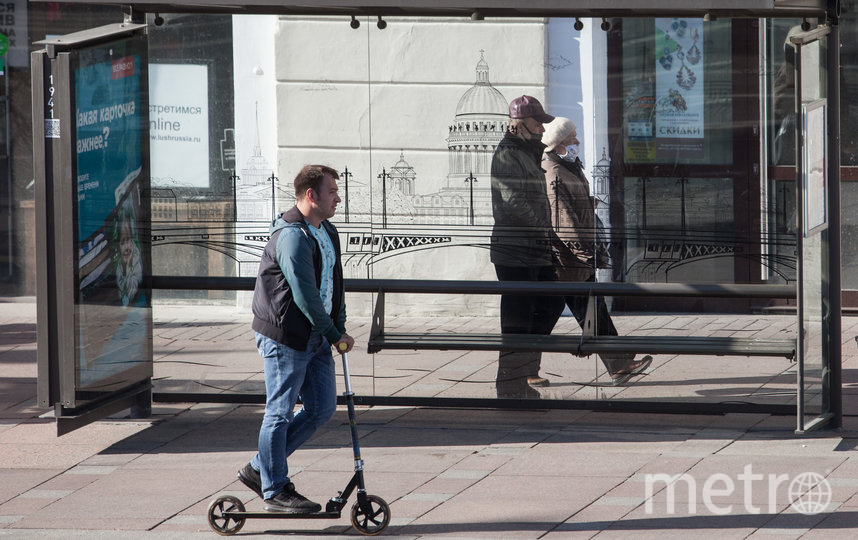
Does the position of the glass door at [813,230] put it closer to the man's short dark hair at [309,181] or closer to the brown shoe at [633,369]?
the brown shoe at [633,369]

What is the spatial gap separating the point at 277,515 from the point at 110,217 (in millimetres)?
2496

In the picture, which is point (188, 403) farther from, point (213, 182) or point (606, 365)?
point (606, 365)

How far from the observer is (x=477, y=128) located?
25.1ft

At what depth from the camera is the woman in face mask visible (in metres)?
7.58

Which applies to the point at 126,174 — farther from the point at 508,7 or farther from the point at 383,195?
the point at 508,7

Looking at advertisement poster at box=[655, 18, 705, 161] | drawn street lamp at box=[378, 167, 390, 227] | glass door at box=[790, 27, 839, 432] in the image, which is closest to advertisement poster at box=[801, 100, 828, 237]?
glass door at box=[790, 27, 839, 432]

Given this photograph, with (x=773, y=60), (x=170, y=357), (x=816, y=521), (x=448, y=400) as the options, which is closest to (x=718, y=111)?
(x=773, y=60)

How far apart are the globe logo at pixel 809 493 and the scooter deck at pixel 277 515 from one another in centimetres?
209

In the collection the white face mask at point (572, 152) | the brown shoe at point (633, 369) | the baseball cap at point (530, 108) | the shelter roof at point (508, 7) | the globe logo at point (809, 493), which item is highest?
the shelter roof at point (508, 7)

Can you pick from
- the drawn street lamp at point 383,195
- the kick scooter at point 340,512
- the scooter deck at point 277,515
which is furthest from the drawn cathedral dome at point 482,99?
the scooter deck at point 277,515

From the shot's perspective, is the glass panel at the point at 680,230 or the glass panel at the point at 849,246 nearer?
the glass panel at the point at 680,230

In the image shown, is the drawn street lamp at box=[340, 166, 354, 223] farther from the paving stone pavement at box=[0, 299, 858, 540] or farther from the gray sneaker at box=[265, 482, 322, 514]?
the gray sneaker at box=[265, 482, 322, 514]

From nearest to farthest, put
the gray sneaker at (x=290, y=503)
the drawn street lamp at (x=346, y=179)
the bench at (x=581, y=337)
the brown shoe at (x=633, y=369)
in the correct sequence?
the gray sneaker at (x=290, y=503) → the bench at (x=581, y=337) → the brown shoe at (x=633, y=369) → the drawn street lamp at (x=346, y=179)

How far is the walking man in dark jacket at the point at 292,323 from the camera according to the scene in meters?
5.37
